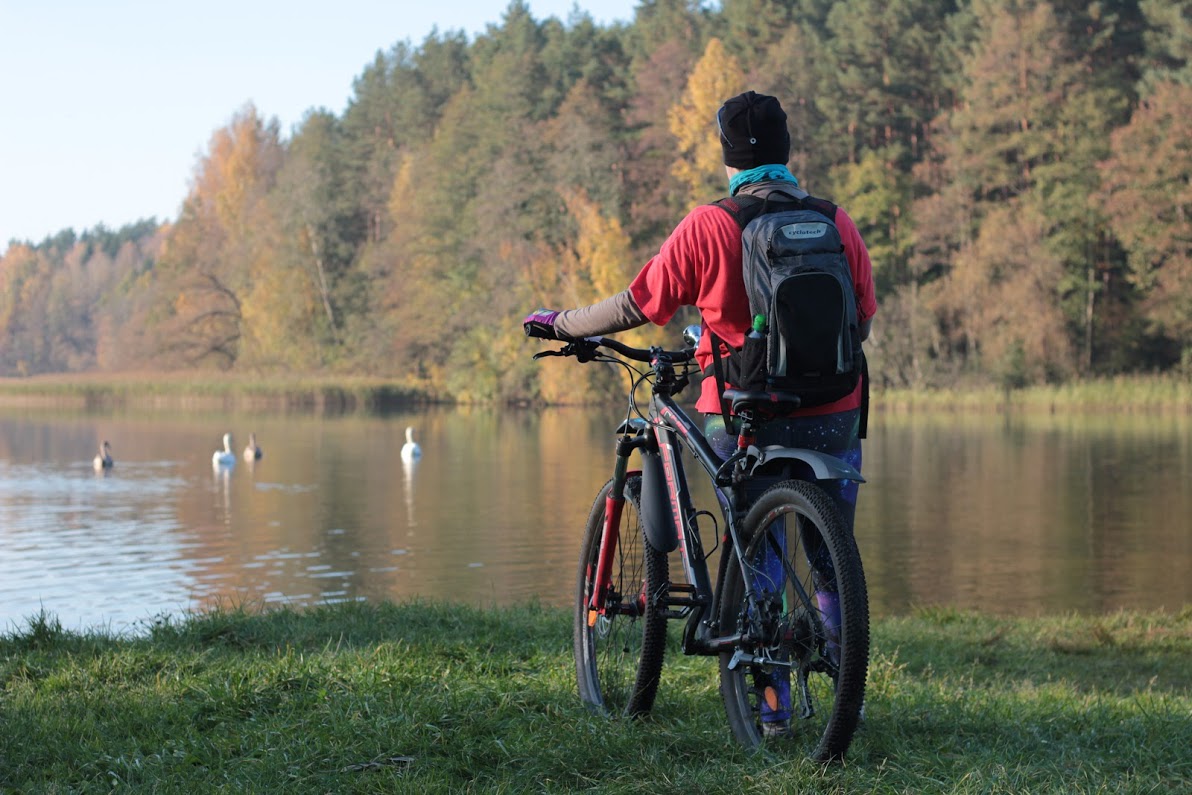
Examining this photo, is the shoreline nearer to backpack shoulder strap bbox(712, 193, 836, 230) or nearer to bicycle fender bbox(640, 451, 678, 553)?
bicycle fender bbox(640, 451, 678, 553)

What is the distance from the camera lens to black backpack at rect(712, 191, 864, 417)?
147 inches

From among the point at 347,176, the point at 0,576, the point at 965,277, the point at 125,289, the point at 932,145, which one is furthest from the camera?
the point at 125,289

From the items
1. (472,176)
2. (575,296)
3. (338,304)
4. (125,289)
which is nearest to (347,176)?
(338,304)

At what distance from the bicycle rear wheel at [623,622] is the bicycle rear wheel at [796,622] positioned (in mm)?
332

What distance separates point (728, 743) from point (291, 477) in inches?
823

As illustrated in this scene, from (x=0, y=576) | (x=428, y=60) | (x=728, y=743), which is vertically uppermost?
(x=428, y=60)

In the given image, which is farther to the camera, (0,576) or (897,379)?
(897,379)

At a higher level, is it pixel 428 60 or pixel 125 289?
pixel 428 60

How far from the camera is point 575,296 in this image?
48.7 metres

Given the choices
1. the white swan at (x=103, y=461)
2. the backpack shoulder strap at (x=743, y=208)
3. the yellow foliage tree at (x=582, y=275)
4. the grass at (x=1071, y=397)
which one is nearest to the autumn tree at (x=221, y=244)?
the yellow foliage tree at (x=582, y=275)

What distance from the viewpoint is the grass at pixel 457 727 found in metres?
3.50

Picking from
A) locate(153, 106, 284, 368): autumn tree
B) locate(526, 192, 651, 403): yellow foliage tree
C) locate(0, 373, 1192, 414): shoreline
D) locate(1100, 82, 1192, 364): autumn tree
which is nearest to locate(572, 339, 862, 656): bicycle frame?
locate(0, 373, 1192, 414): shoreline

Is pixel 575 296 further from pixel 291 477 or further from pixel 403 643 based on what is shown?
pixel 403 643

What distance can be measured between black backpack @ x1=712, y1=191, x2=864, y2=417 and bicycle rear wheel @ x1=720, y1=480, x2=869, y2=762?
12.4 inches
